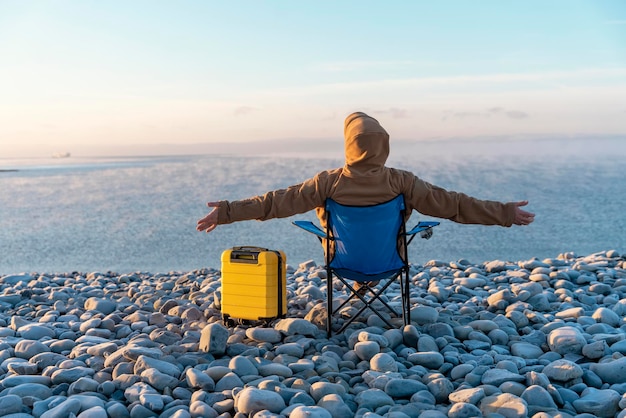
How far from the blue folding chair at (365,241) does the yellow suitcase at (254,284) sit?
1.10 feet

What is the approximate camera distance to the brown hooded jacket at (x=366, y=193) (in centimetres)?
414

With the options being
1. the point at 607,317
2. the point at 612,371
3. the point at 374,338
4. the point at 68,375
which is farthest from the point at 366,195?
the point at 68,375

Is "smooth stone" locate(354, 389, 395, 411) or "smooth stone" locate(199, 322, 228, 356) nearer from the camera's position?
"smooth stone" locate(354, 389, 395, 411)

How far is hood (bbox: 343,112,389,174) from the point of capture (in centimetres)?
412

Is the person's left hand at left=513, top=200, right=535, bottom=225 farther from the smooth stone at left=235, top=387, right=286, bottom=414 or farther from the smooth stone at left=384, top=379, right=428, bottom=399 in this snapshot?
the smooth stone at left=235, top=387, right=286, bottom=414

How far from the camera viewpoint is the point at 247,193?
16.5 meters

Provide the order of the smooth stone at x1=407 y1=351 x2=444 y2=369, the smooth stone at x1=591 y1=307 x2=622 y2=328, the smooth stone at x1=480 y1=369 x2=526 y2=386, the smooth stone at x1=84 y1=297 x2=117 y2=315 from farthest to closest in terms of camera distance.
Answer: the smooth stone at x1=84 y1=297 x2=117 y2=315
the smooth stone at x1=591 y1=307 x2=622 y2=328
the smooth stone at x1=407 y1=351 x2=444 y2=369
the smooth stone at x1=480 y1=369 x2=526 y2=386

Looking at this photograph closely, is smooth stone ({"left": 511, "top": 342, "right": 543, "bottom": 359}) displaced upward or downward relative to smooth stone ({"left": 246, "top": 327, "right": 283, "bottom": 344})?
downward

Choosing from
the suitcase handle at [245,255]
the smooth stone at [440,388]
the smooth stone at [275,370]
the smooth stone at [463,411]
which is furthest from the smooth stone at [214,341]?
the smooth stone at [463,411]

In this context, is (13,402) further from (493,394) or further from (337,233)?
(493,394)

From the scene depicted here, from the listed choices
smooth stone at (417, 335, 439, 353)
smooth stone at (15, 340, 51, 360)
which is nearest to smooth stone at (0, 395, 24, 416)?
smooth stone at (15, 340, 51, 360)

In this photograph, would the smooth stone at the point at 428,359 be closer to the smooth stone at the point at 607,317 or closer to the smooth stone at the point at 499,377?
the smooth stone at the point at 499,377

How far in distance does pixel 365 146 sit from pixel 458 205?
0.69 meters

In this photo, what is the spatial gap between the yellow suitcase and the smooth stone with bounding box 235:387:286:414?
1.22m
